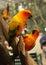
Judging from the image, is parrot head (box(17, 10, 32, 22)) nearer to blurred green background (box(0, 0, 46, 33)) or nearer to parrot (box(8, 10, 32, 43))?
parrot (box(8, 10, 32, 43))

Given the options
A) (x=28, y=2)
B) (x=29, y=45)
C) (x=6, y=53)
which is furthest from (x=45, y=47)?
(x=28, y=2)

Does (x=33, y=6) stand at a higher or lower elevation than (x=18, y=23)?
lower

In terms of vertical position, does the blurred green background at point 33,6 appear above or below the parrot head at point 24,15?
below

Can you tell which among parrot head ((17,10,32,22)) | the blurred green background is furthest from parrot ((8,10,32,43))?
the blurred green background

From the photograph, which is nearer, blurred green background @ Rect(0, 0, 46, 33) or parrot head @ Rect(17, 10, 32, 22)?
parrot head @ Rect(17, 10, 32, 22)

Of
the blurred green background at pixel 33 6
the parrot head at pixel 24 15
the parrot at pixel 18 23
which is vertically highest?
the parrot head at pixel 24 15

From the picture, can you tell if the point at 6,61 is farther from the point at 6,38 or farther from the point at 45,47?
the point at 45,47

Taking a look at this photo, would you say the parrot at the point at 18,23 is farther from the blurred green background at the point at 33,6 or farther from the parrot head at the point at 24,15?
the blurred green background at the point at 33,6

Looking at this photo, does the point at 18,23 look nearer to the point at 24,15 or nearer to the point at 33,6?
the point at 24,15

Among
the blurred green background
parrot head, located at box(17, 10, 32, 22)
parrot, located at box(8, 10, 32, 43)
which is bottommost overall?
the blurred green background

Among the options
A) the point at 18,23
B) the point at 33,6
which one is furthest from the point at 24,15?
the point at 33,6

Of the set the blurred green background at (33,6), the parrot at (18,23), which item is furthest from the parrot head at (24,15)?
the blurred green background at (33,6)

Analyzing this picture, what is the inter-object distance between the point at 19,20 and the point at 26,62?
0.23 metres

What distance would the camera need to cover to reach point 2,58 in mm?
883
